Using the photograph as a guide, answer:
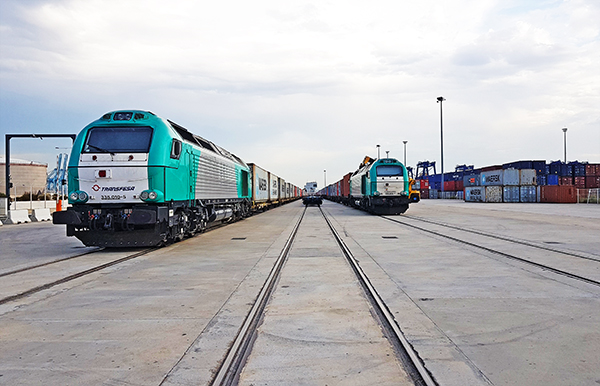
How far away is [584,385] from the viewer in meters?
3.47

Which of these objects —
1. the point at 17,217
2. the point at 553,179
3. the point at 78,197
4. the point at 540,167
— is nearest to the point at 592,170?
the point at 553,179

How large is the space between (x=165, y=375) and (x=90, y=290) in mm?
3998

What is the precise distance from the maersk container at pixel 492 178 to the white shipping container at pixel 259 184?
2717cm

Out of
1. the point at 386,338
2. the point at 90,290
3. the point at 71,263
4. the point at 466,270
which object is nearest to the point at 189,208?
the point at 71,263

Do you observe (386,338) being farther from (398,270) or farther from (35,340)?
(398,270)

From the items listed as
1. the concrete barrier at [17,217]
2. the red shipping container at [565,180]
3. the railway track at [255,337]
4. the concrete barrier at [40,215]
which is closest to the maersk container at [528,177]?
the red shipping container at [565,180]

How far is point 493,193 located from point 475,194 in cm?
→ 448

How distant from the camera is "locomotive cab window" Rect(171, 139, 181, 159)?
12.2 metres

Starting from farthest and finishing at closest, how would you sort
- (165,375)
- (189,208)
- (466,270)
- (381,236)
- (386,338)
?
1. (381,236)
2. (189,208)
3. (466,270)
4. (386,338)
5. (165,375)

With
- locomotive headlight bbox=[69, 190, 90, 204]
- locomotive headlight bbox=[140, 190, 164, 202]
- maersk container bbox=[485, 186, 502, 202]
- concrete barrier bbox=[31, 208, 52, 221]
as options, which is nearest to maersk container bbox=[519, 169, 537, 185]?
maersk container bbox=[485, 186, 502, 202]

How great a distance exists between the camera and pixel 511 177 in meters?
49.0

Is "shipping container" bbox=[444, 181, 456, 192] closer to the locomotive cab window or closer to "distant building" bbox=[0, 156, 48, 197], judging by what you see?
"distant building" bbox=[0, 156, 48, 197]

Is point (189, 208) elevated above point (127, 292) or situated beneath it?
elevated above

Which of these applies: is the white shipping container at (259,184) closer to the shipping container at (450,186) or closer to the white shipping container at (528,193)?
the white shipping container at (528,193)
